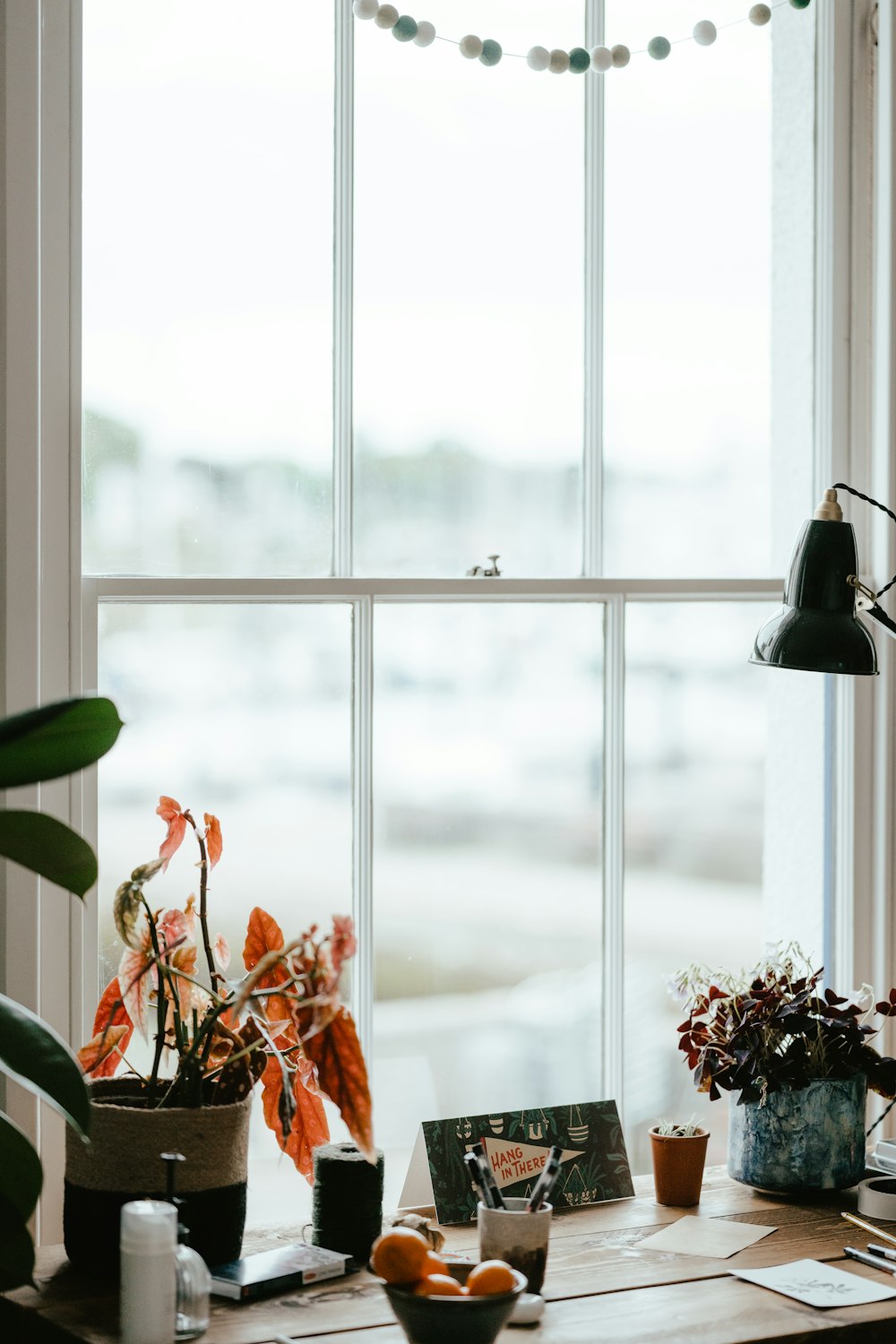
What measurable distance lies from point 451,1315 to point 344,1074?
0.25 m

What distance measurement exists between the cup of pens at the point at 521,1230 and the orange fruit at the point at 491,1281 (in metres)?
0.14

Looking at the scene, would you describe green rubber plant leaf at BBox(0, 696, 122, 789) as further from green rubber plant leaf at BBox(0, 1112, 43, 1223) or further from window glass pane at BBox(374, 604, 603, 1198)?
window glass pane at BBox(374, 604, 603, 1198)

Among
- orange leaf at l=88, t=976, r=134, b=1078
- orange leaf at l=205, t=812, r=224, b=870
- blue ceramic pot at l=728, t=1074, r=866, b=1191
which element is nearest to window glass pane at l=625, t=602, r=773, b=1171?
blue ceramic pot at l=728, t=1074, r=866, b=1191

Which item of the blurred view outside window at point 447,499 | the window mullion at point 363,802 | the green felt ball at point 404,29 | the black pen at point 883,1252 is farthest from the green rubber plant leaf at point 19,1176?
the green felt ball at point 404,29

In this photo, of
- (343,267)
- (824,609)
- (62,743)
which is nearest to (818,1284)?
(824,609)

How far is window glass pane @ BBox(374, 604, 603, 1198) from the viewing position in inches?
81.6

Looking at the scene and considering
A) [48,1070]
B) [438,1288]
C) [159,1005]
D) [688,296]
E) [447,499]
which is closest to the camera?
[48,1070]

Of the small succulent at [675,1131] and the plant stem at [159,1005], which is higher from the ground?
the plant stem at [159,1005]

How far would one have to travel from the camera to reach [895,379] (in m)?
2.21

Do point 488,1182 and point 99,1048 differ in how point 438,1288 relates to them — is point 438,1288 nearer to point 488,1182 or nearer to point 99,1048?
point 488,1182

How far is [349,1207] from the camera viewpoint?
5.58 feet

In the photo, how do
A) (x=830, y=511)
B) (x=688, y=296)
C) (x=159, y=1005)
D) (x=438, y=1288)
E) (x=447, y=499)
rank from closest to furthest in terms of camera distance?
(x=438, y=1288)
(x=159, y=1005)
(x=830, y=511)
(x=447, y=499)
(x=688, y=296)

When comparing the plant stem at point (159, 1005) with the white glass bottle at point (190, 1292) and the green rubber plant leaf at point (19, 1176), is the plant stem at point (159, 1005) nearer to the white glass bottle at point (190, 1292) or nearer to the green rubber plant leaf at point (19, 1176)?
the white glass bottle at point (190, 1292)

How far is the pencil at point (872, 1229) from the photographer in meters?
1.74
